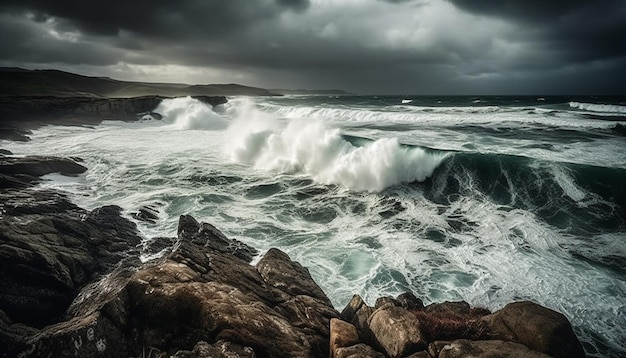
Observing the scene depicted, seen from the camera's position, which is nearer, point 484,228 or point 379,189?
point 484,228

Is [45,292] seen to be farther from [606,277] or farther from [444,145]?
[444,145]

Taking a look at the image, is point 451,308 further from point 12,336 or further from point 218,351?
point 12,336

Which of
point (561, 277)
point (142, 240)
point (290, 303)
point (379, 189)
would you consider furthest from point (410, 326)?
point (379, 189)

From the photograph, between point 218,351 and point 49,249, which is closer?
point 218,351

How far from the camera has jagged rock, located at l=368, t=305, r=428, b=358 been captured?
5.41 metres

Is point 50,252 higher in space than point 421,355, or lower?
higher

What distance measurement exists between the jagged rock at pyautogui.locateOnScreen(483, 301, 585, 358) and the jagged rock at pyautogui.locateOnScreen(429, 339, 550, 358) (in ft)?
1.23

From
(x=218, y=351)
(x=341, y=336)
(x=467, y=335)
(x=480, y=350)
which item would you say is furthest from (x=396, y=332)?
(x=218, y=351)

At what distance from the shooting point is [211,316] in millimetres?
5527

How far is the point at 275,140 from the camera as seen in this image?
2303 centimetres

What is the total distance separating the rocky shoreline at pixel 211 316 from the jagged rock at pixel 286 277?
0.03 metres

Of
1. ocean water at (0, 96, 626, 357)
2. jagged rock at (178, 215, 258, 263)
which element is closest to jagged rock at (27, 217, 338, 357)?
jagged rock at (178, 215, 258, 263)

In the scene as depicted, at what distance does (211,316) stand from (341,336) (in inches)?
89.1

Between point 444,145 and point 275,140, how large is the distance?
1214 centimetres
